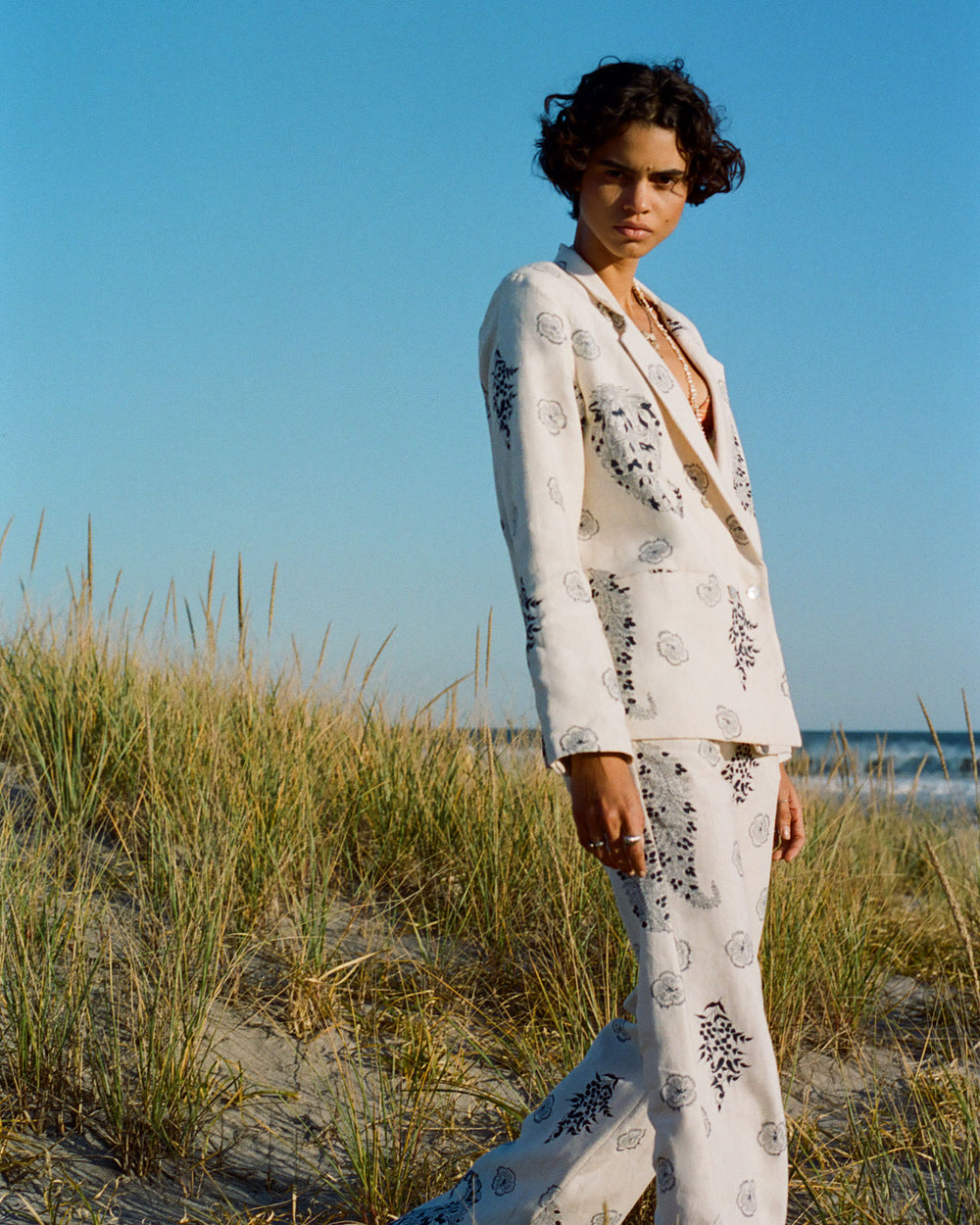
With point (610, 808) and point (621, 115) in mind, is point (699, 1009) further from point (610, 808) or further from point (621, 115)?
point (621, 115)

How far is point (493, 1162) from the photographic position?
6.16 feet

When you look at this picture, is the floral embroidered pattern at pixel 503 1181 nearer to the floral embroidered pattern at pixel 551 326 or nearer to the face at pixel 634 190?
the floral embroidered pattern at pixel 551 326

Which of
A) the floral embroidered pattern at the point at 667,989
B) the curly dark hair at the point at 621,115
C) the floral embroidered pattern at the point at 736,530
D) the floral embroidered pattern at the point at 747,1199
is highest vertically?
the curly dark hair at the point at 621,115

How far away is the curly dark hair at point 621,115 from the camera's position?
192 cm

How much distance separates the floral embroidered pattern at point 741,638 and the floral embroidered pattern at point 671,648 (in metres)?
0.12

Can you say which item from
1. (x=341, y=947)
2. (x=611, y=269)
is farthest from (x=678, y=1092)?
(x=341, y=947)

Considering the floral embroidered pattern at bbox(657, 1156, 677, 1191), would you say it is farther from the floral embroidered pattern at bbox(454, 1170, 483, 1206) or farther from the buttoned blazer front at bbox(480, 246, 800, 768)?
the buttoned blazer front at bbox(480, 246, 800, 768)

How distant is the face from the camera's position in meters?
1.90

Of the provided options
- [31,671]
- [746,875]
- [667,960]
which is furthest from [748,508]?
[31,671]

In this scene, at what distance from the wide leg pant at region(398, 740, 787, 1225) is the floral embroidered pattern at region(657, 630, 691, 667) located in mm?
120

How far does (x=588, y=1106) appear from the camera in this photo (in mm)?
1780

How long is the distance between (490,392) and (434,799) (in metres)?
2.39

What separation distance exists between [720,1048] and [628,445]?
0.88 meters

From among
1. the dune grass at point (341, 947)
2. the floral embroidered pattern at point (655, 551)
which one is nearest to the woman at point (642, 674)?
the floral embroidered pattern at point (655, 551)
